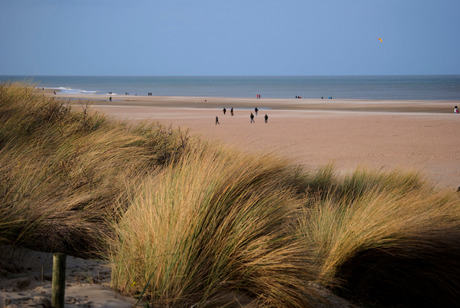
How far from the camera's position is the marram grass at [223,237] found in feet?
9.87

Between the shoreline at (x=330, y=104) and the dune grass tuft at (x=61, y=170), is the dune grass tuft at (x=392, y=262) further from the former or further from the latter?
the shoreline at (x=330, y=104)

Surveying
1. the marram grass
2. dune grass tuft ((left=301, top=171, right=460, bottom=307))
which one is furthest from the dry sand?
dune grass tuft ((left=301, top=171, right=460, bottom=307))

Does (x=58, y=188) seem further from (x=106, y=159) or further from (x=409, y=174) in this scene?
(x=409, y=174)

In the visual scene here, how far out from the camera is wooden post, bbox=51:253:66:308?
233 cm

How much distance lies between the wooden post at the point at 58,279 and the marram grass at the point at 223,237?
1.93 ft

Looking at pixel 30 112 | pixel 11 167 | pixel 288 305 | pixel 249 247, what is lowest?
pixel 288 305

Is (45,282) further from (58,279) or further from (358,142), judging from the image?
(358,142)

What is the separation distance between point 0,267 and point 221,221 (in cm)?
153

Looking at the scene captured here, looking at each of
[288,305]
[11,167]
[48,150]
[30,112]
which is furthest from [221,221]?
[30,112]

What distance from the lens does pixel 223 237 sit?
3.26 meters

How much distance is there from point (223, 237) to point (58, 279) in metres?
1.24

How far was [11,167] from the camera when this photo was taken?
431 centimetres

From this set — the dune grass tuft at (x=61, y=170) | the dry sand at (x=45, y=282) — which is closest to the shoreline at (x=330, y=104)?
the dune grass tuft at (x=61, y=170)

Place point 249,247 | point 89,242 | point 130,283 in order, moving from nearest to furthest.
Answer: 1. point 130,283
2. point 249,247
3. point 89,242
